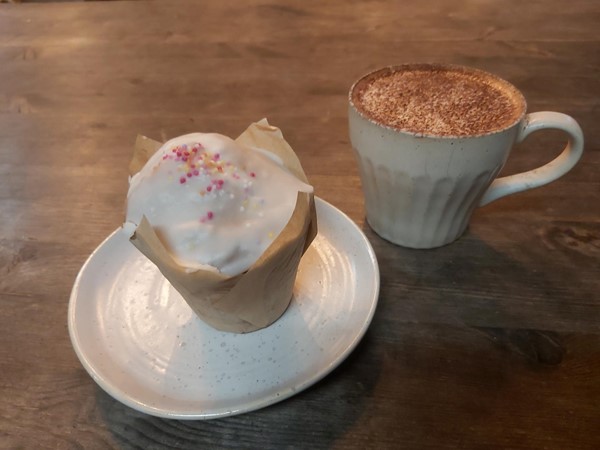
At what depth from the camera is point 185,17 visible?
1515mm

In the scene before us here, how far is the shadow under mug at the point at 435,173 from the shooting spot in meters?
0.63

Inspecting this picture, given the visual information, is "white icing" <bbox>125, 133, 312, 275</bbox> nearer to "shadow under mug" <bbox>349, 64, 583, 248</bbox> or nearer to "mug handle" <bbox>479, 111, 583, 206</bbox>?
"shadow under mug" <bbox>349, 64, 583, 248</bbox>

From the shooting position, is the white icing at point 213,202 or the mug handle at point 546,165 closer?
the white icing at point 213,202

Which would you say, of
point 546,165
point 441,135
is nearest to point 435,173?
point 441,135

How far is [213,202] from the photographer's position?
571 millimetres

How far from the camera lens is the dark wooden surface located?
0.54 meters

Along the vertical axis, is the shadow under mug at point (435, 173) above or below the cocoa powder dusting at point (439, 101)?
below

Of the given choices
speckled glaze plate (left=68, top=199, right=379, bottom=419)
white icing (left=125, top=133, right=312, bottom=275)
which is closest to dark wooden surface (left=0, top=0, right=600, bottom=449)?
speckled glaze plate (left=68, top=199, right=379, bottom=419)

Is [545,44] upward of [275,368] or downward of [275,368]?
upward

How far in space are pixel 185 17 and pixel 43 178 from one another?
Answer: 2.61ft

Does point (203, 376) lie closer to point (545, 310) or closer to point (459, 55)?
point (545, 310)

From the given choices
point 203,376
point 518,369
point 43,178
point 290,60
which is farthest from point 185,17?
point 518,369

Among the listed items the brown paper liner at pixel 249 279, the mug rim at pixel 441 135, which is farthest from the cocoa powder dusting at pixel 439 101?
the brown paper liner at pixel 249 279

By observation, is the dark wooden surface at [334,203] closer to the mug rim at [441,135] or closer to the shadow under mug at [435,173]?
the shadow under mug at [435,173]
